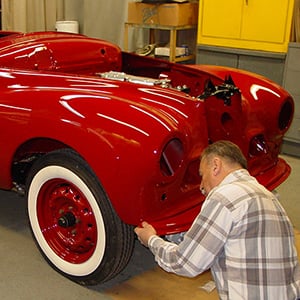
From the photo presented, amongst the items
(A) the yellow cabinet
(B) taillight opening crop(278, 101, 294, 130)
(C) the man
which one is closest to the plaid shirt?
(C) the man

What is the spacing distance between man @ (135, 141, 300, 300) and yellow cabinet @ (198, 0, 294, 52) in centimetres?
330

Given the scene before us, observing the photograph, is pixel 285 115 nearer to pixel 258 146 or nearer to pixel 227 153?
pixel 258 146

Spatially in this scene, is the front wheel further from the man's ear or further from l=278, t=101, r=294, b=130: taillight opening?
l=278, t=101, r=294, b=130: taillight opening

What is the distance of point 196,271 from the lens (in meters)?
1.75

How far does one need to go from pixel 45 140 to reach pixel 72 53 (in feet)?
2.90

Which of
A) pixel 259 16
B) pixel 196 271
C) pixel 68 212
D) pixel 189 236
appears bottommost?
pixel 68 212

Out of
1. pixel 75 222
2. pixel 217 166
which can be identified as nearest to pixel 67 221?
pixel 75 222

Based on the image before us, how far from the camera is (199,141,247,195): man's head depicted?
1.81m

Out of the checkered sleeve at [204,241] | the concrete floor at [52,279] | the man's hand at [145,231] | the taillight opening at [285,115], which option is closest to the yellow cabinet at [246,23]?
the taillight opening at [285,115]

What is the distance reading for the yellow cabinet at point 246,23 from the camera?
187 inches

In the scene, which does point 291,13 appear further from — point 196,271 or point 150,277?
point 196,271

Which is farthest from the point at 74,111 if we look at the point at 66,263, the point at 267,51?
the point at 267,51

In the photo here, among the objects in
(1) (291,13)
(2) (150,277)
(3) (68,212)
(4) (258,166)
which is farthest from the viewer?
(1) (291,13)

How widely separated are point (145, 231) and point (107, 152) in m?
0.37
